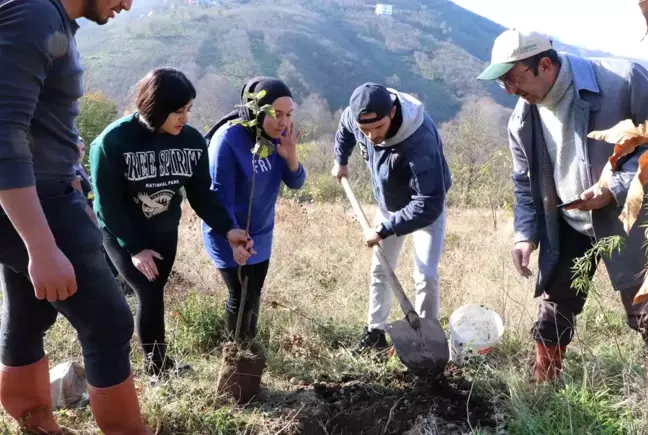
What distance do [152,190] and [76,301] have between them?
0.86m

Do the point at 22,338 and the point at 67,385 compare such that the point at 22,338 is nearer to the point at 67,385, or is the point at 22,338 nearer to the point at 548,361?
the point at 67,385

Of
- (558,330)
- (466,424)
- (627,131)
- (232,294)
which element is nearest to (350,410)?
(466,424)

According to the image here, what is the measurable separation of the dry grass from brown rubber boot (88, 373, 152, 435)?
31 cm

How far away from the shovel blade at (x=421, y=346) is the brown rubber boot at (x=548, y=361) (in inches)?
18.7

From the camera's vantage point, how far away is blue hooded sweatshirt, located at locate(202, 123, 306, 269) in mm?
2689

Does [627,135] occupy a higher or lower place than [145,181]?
higher

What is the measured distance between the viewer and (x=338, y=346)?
3.44 m

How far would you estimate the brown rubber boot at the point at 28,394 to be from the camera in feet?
6.53

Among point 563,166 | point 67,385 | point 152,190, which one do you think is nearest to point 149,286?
point 152,190

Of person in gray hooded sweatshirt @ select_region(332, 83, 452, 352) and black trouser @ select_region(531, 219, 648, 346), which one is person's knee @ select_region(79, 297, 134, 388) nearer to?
person in gray hooded sweatshirt @ select_region(332, 83, 452, 352)

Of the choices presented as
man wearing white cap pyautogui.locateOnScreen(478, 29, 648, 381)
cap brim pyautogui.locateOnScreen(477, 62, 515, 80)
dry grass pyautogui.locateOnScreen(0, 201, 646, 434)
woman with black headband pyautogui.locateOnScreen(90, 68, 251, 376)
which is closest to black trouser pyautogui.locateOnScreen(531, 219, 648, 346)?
man wearing white cap pyautogui.locateOnScreen(478, 29, 648, 381)

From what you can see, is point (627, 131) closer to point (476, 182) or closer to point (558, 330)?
point (558, 330)

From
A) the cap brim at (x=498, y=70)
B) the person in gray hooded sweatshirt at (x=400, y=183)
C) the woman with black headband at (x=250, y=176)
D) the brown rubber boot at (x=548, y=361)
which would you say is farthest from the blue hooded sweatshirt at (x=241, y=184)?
the brown rubber boot at (x=548, y=361)

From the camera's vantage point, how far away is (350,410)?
2.58m
